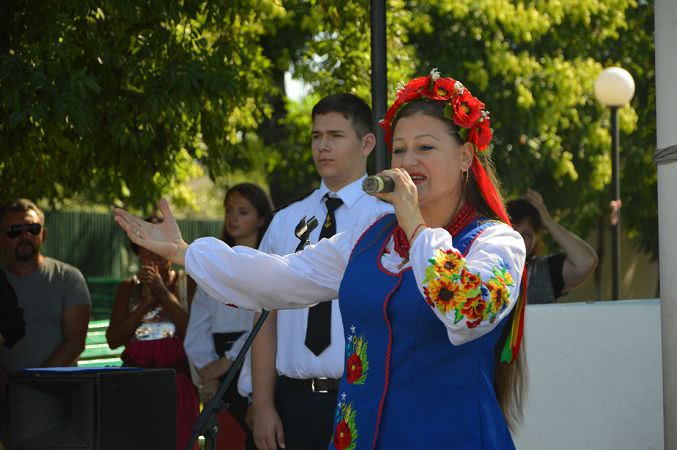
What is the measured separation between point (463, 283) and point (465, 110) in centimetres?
67

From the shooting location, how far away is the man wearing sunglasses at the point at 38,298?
6.84m

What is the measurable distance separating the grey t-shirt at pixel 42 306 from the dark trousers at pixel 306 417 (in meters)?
2.72

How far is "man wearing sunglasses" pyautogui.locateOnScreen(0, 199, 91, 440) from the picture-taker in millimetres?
6840

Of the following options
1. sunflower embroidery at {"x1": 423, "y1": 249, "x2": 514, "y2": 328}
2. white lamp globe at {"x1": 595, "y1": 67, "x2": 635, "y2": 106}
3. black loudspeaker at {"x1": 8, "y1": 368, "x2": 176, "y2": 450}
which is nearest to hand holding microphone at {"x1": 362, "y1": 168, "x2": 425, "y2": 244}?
sunflower embroidery at {"x1": 423, "y1": 249, "x2": 514, "y2": 328}

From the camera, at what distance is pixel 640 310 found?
5.16 metres

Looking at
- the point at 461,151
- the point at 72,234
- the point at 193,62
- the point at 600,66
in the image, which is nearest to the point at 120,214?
the point at 461,151

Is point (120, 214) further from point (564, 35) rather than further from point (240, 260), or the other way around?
point (564, 35)

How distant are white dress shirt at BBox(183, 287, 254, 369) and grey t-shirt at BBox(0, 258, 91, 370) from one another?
3.15ft

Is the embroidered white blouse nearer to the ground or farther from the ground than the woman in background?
farther from the ground

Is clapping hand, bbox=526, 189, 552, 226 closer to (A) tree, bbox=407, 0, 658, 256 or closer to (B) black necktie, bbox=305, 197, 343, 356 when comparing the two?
(B) black necktie, bbox=305, 197, 343, 356

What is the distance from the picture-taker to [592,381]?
5.14 meters

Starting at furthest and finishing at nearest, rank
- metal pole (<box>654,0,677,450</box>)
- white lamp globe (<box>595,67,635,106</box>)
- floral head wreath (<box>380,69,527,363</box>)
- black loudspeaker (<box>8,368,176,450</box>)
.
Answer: white lamp globe (<box>595,67,635,106</box>)
black loudspeaker (<box>8,368,176,450</box>)
metal pole (<box>654,0,677,450</box>)
floral head wreath (<box>380,69,527,363</box>)

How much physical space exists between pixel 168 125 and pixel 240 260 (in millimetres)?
5523

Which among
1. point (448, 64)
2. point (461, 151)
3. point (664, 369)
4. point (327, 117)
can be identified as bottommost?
point (664, 369)
